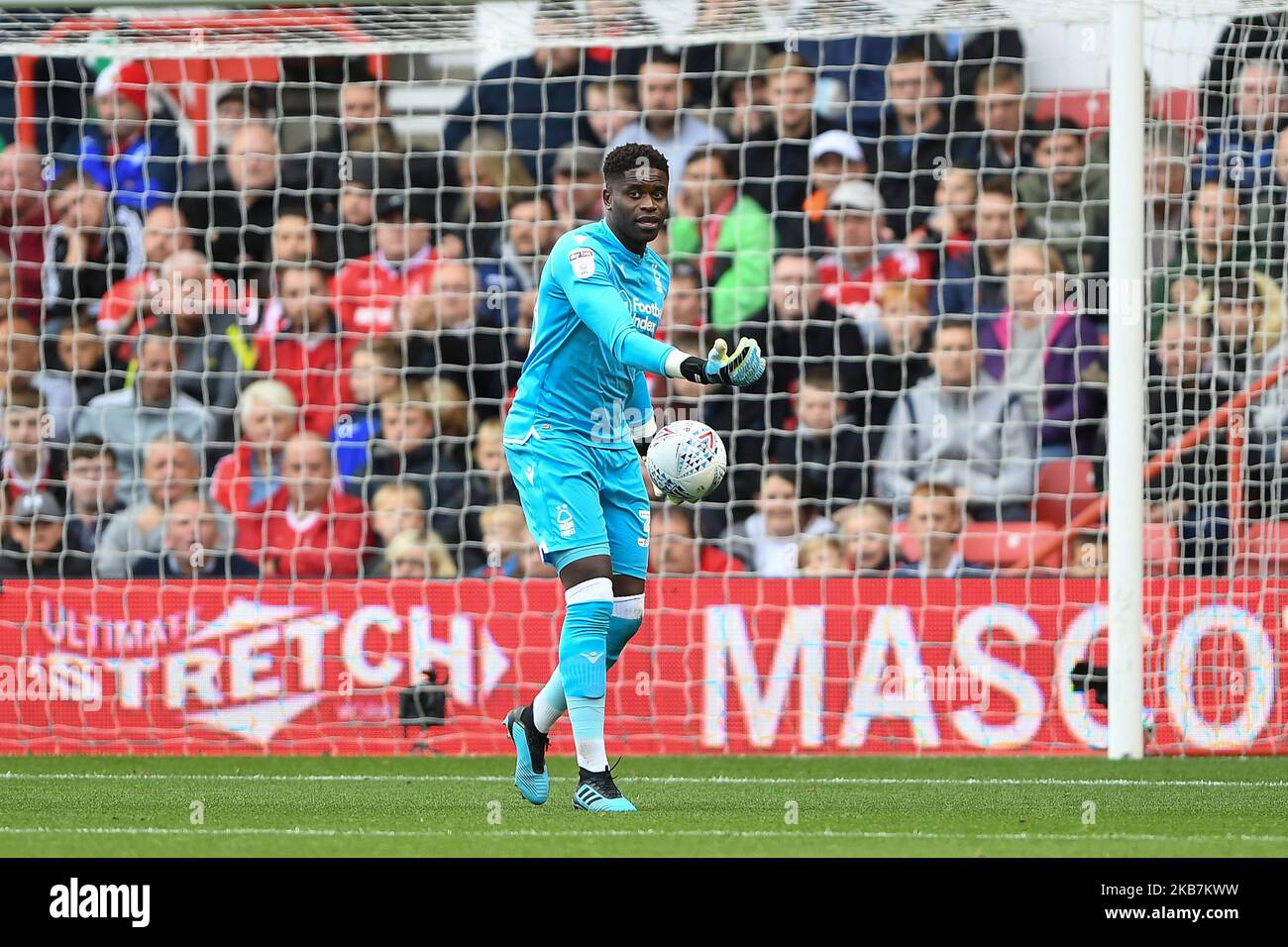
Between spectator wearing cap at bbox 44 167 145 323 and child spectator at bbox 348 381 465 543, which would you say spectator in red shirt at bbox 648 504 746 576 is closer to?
child spectator at bbox 348 381 465 543

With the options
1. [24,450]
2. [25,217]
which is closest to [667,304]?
[24,450]

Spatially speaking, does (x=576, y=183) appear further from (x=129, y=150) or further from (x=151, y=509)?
(x=151, y=509)

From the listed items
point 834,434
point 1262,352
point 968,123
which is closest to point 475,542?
point 834,434

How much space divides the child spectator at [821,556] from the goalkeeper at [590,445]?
3.16 metres

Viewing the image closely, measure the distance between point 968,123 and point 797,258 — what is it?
1221mm

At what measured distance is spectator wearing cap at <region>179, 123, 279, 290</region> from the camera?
10695 millimetres

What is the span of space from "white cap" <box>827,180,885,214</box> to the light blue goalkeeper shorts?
157 inches

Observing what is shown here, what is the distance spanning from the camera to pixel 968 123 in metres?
10.3

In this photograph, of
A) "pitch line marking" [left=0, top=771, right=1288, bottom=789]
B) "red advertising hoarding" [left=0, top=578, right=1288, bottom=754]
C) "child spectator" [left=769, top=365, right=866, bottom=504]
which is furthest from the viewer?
"child spectator" [left=769, top=365, right=866, bottom=504]

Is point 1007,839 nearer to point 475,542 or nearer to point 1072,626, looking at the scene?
point 1072,626

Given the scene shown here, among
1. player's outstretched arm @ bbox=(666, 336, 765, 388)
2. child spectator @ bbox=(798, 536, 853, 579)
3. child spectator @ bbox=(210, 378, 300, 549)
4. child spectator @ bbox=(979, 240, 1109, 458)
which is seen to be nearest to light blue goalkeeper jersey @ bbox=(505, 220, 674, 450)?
player's outstretched arm @ bbox=(666, 336, 765, 388)

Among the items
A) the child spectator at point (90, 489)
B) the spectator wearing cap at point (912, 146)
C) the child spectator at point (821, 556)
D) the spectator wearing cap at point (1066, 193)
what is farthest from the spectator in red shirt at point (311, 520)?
the spectator wearing cap at point (1066, 193)

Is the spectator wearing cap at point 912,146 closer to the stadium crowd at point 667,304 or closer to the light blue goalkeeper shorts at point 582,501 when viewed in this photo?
the stadium crowd at point 667,304

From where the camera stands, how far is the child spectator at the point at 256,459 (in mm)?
10266
